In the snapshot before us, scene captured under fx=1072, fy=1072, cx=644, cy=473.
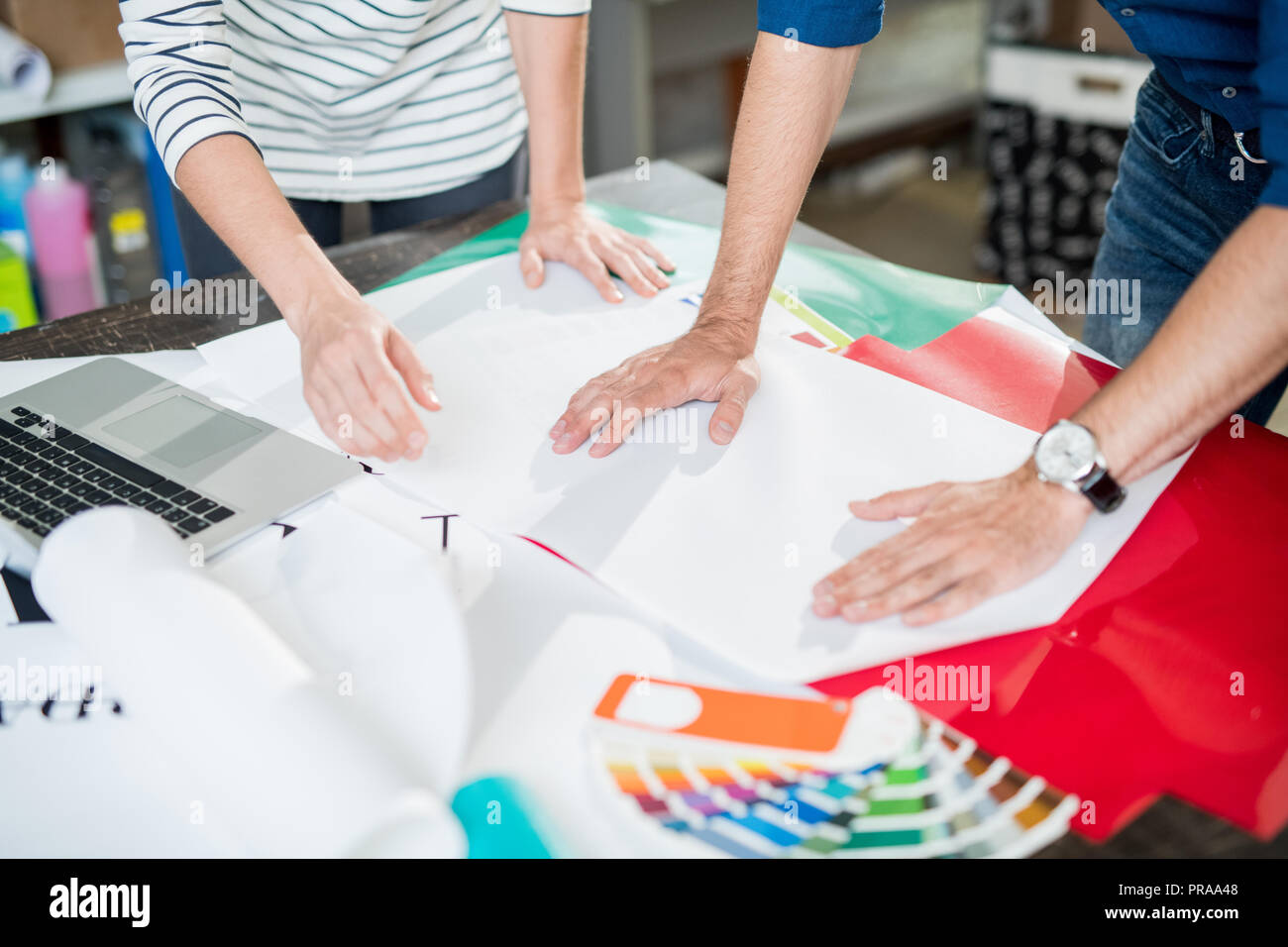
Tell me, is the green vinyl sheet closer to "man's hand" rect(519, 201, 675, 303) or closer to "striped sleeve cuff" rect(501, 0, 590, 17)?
"man's hand" rect(519, 201, 675, 303)

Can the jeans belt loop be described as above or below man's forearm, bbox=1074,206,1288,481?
above

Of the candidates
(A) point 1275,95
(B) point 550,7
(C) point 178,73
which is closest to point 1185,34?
(A) point 1275,95

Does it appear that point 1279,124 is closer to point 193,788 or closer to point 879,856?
point 879,856

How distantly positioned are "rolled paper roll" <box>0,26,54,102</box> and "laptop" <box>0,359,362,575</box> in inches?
47.3

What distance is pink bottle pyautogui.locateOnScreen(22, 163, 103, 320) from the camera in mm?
2021

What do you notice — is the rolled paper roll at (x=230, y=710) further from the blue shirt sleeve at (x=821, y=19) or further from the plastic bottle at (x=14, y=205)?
the plastic bottle at (x=14, y=205)

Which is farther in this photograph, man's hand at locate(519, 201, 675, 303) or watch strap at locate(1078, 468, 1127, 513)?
man's hand at locate(519, 201, 675, 303)

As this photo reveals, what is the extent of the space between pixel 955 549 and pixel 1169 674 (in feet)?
0.49

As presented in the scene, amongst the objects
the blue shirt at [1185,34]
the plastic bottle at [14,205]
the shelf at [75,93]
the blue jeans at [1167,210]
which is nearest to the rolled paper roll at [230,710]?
the blue shirt at [1185,34]

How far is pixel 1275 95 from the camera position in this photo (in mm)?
695

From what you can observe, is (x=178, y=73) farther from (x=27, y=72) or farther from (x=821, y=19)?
(x=27, y=72)

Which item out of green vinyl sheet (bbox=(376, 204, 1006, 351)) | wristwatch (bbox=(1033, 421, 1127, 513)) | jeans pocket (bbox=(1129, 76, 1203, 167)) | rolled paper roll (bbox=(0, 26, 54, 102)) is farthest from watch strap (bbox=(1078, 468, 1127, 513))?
rolled paper roll (bbox=(0, 26, 54, 102))

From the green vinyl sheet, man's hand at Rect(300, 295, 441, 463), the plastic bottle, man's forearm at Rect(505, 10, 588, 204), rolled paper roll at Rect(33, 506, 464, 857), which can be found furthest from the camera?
the plastic bottle
